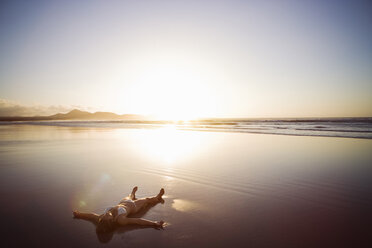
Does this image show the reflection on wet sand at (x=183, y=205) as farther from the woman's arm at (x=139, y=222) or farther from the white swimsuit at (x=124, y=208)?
the white swimsuit at (x=124, y=208)

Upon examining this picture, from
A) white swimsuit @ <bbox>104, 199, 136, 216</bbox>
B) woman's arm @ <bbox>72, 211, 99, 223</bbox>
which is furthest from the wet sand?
white swimsuit @ <bbox>104, 199, 136, 216</bbox>

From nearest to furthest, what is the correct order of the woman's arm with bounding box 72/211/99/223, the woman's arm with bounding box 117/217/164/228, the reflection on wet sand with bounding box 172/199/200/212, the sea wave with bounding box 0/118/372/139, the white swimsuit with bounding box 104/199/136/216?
the woman's arm with bounding box 117/217/164/228 → the white swimsuit with bounding box 104/199/136/216 → the woman's arm with bounding box 72/211/99/223 → the reflection on wet sand with bounding box 172/199/200/212 → the sea wave with bounding box 0/118/372/139

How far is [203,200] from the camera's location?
18.1 ft

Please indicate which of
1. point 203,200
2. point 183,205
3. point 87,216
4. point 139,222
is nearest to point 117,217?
point 139,222

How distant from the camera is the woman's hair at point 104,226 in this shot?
13.2 feet

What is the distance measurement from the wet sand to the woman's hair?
20 cm

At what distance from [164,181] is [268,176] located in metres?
3.95

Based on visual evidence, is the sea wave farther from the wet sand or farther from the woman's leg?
the woman's leg

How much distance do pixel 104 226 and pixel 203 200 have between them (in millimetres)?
2628

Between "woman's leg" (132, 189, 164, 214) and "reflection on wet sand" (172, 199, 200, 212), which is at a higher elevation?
"woman's leg" (132, 189, 164, 214)

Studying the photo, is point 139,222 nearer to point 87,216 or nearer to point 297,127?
point 87,216

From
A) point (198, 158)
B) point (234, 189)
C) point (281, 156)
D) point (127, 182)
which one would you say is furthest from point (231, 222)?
point (281, 156)

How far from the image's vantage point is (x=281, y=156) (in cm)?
1082

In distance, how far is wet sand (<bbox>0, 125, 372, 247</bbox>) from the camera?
12.6ft
